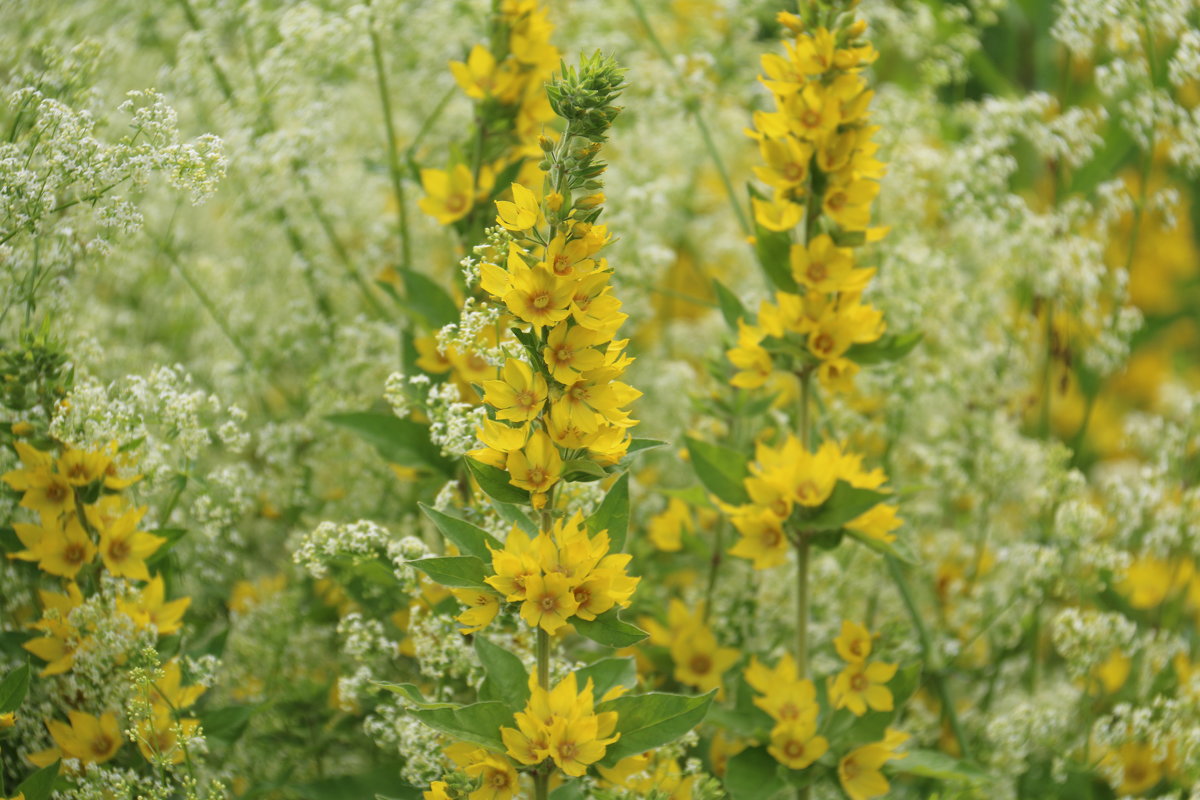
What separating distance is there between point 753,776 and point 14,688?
2.29 ft

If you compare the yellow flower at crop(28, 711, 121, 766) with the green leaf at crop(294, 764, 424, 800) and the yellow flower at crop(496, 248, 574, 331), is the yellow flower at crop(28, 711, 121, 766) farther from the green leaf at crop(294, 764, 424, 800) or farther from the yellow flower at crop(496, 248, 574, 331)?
the yellow flower at crop(496, 248, 574, 331)

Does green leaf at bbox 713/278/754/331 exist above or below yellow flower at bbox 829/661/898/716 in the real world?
above

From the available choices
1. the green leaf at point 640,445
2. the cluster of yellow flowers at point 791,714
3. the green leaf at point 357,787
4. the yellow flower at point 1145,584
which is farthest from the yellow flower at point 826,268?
the yellow flower at point 1145,584

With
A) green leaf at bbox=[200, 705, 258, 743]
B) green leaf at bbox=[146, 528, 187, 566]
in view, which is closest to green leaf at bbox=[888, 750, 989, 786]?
green leaf at bbox=[200, 705, 258, 743]

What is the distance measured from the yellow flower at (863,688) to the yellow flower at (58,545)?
771 millimetres

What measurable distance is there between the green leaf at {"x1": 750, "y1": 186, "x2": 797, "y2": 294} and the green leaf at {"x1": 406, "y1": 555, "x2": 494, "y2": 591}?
1.49 ft

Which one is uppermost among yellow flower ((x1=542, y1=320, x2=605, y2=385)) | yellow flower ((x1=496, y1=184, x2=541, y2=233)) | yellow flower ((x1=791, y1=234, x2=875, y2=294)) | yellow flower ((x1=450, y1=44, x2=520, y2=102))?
yellow flower ((x1=450, y1=44, x2=520, y2=102))

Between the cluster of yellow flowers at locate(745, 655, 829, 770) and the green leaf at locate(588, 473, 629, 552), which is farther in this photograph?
the cluster of yellow flowers at locate(745, 655, 829, 770)

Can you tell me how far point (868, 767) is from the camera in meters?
1.11

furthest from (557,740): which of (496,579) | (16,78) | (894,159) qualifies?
(894,159)

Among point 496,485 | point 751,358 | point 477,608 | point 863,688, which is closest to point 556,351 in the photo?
point 496,485

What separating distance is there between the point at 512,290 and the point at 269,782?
640 mm

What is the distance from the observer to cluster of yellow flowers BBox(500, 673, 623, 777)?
852mm

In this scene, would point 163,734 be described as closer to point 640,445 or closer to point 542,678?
point 542,678
